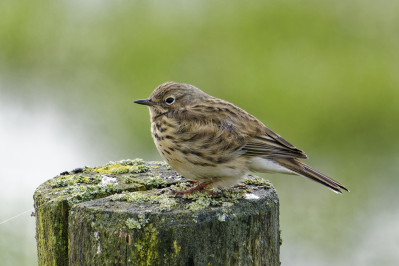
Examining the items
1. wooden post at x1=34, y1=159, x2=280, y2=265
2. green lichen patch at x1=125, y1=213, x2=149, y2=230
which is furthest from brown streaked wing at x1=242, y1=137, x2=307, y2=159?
green lichen patch at x1=125, y1=213, x2=149, y2=230

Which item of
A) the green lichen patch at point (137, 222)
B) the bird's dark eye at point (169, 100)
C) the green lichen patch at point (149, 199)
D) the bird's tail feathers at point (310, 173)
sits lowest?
the green lichen patch at point (137, 222)

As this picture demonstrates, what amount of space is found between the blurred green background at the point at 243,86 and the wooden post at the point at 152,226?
12.4ft

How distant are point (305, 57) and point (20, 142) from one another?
449 cm

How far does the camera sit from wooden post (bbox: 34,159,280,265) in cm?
389

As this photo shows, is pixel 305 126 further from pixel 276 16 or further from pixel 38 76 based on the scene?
pixel 38 76

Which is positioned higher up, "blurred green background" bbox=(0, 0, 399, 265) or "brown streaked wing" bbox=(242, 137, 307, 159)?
"blurred green background" bbox=(0, 0, 399, 265)

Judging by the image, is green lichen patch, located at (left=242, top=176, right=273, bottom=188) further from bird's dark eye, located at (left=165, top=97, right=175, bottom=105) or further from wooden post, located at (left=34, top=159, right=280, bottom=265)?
bird's dark eye, located at (left=165, top=97, right=175, bottom=105)

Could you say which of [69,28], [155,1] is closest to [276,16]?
[155,1]

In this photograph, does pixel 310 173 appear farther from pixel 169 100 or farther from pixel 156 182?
pixel 169 100

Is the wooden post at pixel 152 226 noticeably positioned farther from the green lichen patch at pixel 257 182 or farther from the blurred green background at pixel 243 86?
the blurred green background at pixel 243 86

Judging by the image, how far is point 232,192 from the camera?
466 cm

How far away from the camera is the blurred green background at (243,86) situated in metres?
8.78

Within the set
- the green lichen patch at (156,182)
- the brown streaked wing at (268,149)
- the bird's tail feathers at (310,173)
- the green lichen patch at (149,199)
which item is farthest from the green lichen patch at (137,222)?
the bird's tail feathers at (310,173)

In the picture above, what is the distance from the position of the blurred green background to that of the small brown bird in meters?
3.05
